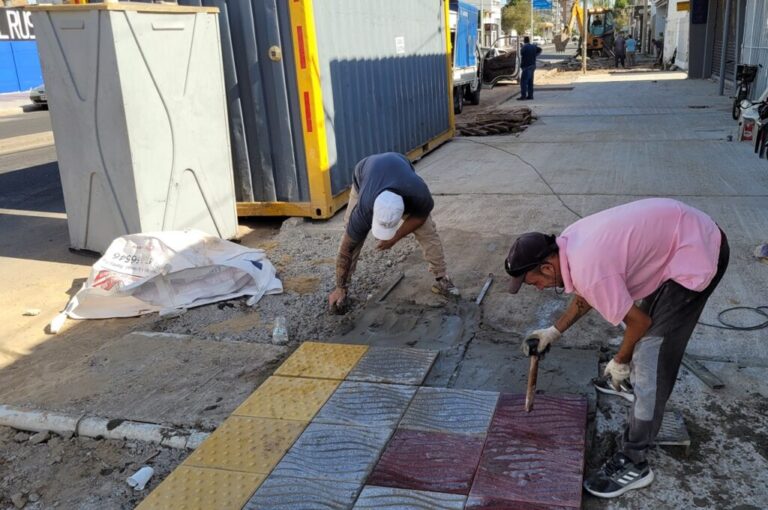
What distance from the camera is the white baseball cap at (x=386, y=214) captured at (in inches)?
163

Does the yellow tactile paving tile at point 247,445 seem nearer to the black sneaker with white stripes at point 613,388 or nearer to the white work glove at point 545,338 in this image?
the white work glove at point 545,338

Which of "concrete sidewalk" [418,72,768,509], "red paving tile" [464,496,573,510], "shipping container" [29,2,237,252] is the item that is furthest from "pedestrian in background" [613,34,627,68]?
"red paving tile" [464,496,573,510]

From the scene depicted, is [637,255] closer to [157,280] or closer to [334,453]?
[334,453]

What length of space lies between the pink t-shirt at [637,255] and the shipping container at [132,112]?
429cm

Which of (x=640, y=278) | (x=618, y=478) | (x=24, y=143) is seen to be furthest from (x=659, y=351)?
(x=24, y=143)

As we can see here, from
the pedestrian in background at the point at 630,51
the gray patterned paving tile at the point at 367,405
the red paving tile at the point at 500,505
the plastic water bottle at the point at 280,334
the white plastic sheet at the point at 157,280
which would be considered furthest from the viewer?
the pedestrian in background at the point at 630,51

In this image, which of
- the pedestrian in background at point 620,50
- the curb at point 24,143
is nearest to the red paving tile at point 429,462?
the curb at point 24,143

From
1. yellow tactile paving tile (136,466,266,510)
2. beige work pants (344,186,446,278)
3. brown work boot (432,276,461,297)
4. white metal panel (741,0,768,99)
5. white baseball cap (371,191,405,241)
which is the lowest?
yellow tactile paving tile (136,466,266,510)

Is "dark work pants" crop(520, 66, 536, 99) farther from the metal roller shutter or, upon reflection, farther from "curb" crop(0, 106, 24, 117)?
"curb" crop(0, 106, 24, 117)

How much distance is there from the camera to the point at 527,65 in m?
19.5

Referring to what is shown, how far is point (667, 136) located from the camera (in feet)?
39.0

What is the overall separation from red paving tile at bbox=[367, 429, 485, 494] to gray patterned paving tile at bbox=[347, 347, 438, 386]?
1.85ft

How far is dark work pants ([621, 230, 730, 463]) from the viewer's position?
113 inches

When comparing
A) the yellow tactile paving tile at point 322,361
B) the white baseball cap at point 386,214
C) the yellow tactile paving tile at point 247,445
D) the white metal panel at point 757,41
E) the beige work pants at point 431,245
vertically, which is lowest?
the yellow tactile paving tile at point 247,445
